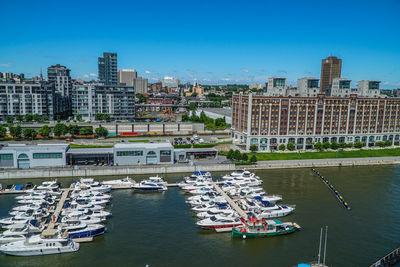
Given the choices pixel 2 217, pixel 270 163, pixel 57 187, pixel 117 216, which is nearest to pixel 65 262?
pixel 117 216

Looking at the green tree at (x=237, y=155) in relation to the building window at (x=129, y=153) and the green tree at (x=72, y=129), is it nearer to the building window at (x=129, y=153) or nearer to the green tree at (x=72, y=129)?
the building window at (x=129, y=153)

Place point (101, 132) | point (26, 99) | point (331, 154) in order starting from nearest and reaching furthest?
1. point (331, 154)
2. point (101, 132)
3. point (26, 99)

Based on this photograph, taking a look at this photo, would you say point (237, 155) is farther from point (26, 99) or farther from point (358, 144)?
point (26, 99)

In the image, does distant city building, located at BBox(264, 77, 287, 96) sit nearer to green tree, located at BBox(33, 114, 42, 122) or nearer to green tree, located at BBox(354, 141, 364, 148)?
green tree, located at BBox(354, 141, 364, 148)

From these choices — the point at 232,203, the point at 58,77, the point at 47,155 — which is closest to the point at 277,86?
the point at 232,203

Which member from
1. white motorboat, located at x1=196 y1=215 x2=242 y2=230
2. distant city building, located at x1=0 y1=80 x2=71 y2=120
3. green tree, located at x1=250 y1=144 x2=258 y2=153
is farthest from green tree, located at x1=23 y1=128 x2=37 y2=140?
white motorboat, located at x1=196 y1=215 x2=242 y2=230
